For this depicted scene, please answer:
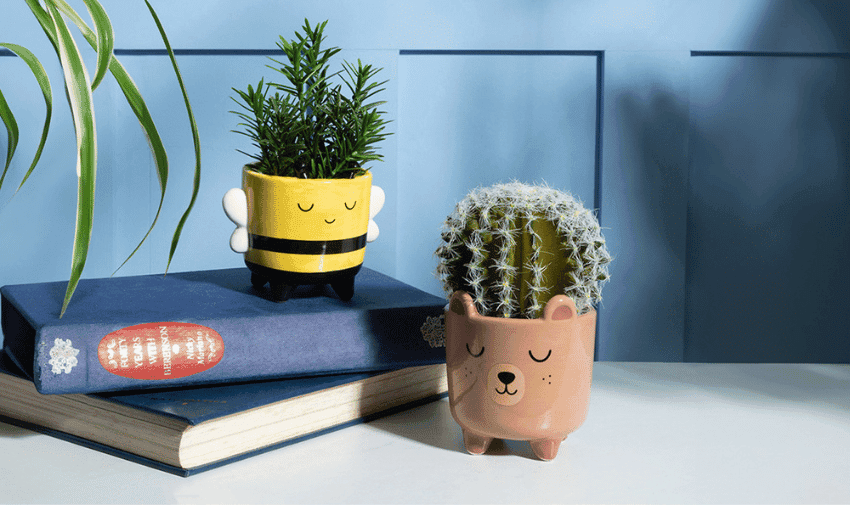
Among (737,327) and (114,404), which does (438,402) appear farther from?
(737,327)

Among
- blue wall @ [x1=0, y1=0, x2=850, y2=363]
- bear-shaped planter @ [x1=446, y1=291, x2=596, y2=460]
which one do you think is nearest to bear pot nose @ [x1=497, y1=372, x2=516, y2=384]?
bear-shaped planter @ [x1=446, y1=291, x2=596, y2=460]

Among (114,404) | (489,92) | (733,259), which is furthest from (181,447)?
(733,259)

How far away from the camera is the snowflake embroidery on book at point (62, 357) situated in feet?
1.91

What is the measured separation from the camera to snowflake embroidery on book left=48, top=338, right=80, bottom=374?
0.58 meters

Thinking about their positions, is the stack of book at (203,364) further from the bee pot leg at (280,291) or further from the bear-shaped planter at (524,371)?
the bear-shaped planter at (524,371)

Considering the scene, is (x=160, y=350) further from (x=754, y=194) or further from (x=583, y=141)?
(x=754, y=194)

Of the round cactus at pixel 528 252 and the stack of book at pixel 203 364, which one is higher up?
the round cactus at pixel 528 252

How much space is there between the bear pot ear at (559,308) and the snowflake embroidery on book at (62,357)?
383 mm

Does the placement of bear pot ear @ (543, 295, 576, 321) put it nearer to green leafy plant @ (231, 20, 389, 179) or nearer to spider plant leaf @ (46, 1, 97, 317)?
green leafy plant @ (231, 20, 389, 179)

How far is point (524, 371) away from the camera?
1.92 feet

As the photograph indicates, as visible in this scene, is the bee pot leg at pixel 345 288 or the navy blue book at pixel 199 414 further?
the bee pot leg at pixel 345 288

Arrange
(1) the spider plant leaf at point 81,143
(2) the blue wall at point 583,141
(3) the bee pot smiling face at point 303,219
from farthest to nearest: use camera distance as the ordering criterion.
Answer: (2) the blue wall at point 583,141
(3) the bee pot smiling face at point 303,219
(1) the spider plant leaf at point 81,143

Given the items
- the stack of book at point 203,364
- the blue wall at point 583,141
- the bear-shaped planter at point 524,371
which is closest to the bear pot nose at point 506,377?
the bear-shaped planter at point 524,371

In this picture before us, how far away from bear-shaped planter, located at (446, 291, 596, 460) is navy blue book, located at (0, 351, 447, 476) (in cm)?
12
